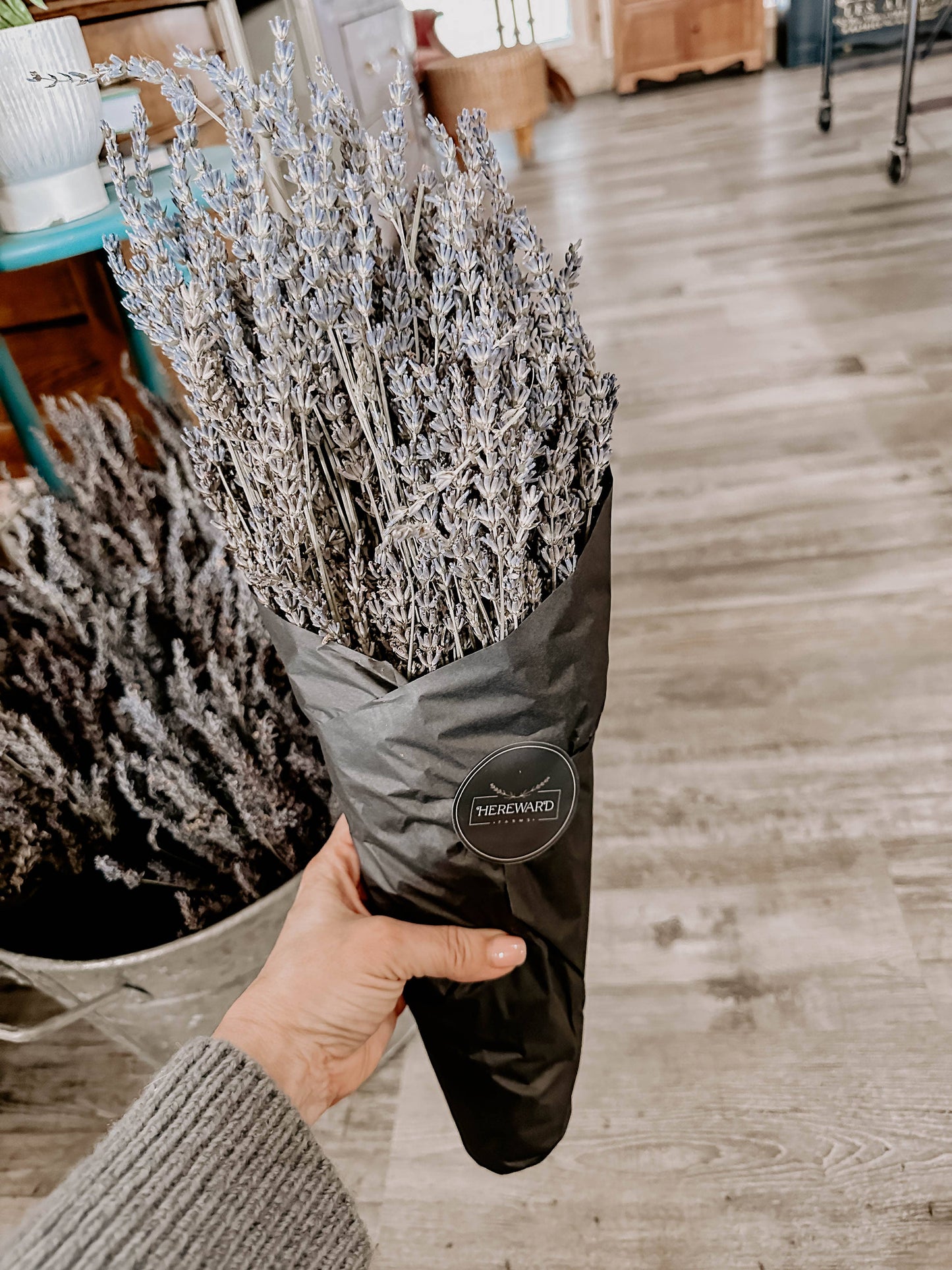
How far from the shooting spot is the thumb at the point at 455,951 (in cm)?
67

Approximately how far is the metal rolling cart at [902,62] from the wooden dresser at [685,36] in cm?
52

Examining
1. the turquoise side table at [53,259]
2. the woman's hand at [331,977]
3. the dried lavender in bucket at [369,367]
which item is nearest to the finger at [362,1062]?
the woman's hand at [331,977]

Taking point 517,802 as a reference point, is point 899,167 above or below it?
below

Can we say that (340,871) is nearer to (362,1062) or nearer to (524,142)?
(362,1062)

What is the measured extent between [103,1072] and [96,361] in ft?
3.94

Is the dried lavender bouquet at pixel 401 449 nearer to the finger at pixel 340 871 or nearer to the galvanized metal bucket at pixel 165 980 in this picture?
the finger at pixel 340 871

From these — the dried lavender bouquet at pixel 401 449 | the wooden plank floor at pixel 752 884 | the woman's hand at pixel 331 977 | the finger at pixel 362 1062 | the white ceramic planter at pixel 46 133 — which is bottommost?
the wooden plank floor at pixel 752 884

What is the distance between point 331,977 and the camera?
0.70 m

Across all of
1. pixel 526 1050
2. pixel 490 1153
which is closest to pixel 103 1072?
pixel 490 1153

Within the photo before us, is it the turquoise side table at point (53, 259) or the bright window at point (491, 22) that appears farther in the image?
the bright window at point (491, 22)

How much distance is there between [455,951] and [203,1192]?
0.22 m

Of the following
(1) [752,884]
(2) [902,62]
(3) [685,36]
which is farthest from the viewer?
(3) [685,36]

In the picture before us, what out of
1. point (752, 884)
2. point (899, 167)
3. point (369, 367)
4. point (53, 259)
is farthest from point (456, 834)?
point (899, 167)

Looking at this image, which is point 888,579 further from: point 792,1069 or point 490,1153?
point 490,1153
